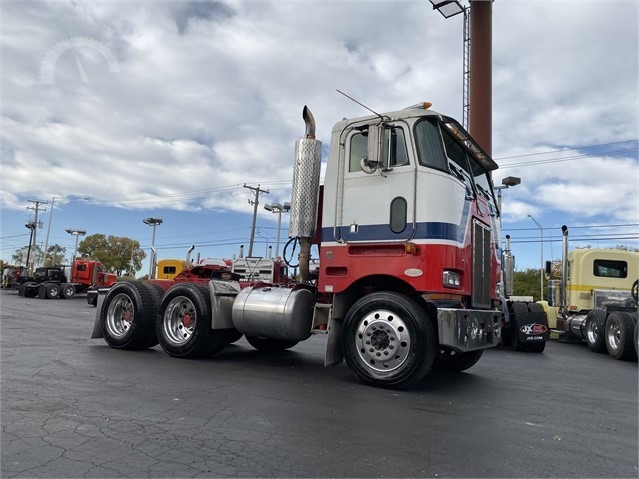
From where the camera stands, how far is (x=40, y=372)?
19.6ft

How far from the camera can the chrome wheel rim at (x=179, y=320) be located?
25.0ft

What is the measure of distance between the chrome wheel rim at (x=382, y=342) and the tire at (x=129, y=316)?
13.3ft

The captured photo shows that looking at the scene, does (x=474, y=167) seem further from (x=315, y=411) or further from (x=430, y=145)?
(x=315, y=411)

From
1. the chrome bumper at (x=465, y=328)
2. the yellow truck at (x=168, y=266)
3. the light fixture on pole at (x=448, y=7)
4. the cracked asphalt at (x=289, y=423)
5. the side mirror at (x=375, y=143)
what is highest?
the light fixture on pole at (x=448, y=7)

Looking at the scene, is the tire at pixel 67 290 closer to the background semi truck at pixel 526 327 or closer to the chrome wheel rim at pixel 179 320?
the chrome wheel rim at pixel 179 320

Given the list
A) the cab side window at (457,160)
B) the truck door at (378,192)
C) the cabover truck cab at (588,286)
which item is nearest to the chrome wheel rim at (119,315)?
the truck door at (378,192)

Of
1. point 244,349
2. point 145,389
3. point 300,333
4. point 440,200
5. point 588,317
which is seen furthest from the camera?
point 588,317

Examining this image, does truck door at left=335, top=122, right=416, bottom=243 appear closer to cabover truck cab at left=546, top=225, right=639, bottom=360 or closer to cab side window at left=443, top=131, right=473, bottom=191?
cab side window at left=443, top=131, right=473, bottom=191

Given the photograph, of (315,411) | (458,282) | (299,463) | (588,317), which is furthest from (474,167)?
(588,317)

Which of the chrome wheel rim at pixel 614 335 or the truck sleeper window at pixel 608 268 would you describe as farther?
the truck sleeper window at pixel 608 268

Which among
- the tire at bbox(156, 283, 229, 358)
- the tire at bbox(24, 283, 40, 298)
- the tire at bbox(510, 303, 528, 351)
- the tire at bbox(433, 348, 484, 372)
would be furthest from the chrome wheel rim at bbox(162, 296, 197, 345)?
the tire at bbox(24, 283, 40, 298)

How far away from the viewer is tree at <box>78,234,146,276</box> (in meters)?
69.8

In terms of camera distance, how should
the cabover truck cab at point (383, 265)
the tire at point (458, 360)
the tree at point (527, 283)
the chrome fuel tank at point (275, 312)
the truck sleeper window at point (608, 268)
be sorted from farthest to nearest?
the tree at point (527, 283)
the truck sleeper window at point (608, 268)
the tire at point (458, 360)
the chrome fuel tank at point (275, 312)
the cabover truck cab at point (383, 265)

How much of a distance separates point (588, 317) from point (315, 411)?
11.3m
